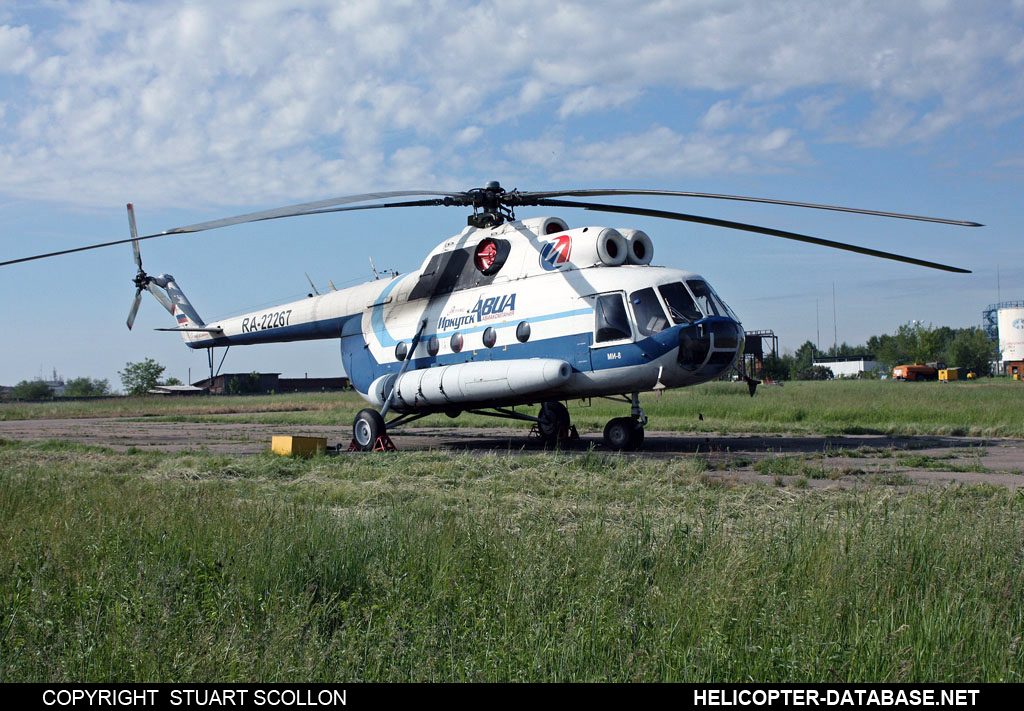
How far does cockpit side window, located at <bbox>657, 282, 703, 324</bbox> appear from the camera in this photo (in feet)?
46.4

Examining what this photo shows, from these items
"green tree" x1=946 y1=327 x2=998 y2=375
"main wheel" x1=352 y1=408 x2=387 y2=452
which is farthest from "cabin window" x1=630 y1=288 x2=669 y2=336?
"green tree" x1=946 y1=327 x2=998 y2=375

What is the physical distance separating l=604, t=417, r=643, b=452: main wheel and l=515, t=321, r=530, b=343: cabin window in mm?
2430

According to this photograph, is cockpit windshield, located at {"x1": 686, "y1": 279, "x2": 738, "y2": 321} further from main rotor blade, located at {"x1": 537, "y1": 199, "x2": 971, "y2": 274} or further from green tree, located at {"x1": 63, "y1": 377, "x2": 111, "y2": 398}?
green tree, located at {"x1": 63, "y1": 377, "x2": 111, "y2": 398}

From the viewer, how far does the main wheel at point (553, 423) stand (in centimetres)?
1845

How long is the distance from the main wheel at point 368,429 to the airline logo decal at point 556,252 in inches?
193

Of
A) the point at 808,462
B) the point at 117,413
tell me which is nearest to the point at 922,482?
the point at 808,462

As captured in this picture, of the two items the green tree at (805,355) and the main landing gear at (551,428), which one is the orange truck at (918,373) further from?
the main landing gear at (551,428)

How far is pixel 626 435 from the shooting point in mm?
15766

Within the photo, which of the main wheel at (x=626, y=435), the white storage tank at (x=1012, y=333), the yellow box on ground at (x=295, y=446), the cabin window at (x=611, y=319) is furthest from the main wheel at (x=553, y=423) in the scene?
the white storage tank at (x=1012, y=333)

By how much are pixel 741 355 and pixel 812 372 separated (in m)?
124

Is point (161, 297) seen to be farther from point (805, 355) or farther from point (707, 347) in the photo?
point (805, 355)

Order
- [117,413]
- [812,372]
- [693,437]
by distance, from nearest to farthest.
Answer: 1. [693,437]
2. [117,413]
3. [812,372]

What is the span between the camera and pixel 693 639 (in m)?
4.09

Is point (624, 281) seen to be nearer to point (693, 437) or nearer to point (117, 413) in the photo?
point (693, 437)
